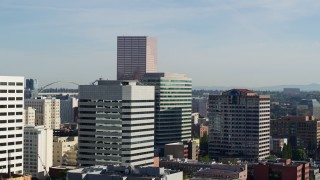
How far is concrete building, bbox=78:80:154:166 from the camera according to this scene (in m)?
109

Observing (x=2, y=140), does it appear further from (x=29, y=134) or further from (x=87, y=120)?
(x=29, y=134)

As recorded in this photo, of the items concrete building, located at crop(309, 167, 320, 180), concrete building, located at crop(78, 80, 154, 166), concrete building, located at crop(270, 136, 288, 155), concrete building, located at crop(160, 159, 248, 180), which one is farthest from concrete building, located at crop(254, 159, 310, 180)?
concrete building, located at crop(270, 136, 288, 155)

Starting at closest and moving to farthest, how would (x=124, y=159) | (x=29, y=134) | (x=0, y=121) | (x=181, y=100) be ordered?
(x=0, y=121) < (x=124, y=159) < (x=29, y=134) < (x=181, y=100)

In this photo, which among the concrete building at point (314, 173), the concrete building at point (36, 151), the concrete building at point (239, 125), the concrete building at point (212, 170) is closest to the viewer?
the concrete building at point (212, 170)

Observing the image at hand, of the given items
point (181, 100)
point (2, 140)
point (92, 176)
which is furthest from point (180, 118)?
point (92, 176)

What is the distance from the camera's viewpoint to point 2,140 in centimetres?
10212

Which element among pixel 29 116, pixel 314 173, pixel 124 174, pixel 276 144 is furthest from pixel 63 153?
pixel 124 174

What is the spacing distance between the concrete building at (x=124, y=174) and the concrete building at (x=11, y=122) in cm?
3304

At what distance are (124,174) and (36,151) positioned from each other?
62.1m

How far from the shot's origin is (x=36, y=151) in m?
129

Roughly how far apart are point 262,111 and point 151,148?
5608 cm

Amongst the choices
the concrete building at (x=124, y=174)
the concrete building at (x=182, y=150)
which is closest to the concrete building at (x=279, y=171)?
the concrete building at (x=182, y=150)

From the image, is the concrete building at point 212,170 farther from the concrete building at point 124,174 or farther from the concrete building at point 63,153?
the concrete building at point 124,174

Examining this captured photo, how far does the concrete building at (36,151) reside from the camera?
416ft
